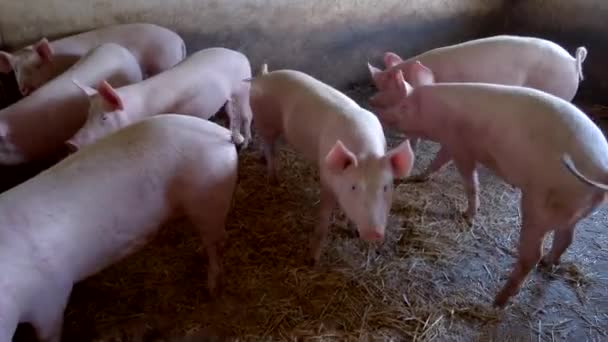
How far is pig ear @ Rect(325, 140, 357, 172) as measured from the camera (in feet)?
6.95

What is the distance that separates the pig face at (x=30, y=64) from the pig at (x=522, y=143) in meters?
1.92

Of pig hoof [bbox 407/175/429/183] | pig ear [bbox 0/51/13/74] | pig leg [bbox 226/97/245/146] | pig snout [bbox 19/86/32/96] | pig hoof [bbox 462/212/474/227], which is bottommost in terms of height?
pig hoof [bbox 407/175/429/183]

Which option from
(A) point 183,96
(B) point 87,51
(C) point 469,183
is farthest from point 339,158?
Result: (B) point 87,51

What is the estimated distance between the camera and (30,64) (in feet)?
11.0

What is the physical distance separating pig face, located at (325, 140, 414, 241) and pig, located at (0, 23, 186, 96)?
5.92 ft

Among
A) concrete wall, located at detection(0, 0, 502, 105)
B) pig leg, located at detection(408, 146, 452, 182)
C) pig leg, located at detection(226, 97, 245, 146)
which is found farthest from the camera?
concrete wall, located at detection(0, 0, 502, 105)

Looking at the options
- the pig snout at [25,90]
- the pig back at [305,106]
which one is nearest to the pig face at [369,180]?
the pig back at [305,106]

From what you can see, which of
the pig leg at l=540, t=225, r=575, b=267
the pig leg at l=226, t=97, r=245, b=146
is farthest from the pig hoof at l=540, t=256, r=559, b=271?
the pig leg at l=226, t=97, r=245, b=146

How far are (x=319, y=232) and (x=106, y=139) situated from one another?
100 centimetres

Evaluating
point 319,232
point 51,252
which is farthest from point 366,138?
point 51,252

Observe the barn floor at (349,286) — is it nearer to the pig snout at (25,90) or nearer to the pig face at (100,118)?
the pig face at (100,118)

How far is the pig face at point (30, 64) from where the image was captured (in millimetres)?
3291

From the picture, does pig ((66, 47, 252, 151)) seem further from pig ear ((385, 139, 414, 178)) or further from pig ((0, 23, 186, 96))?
pig ear ((385, 139, 414, 178))

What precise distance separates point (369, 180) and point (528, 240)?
2.24ft
